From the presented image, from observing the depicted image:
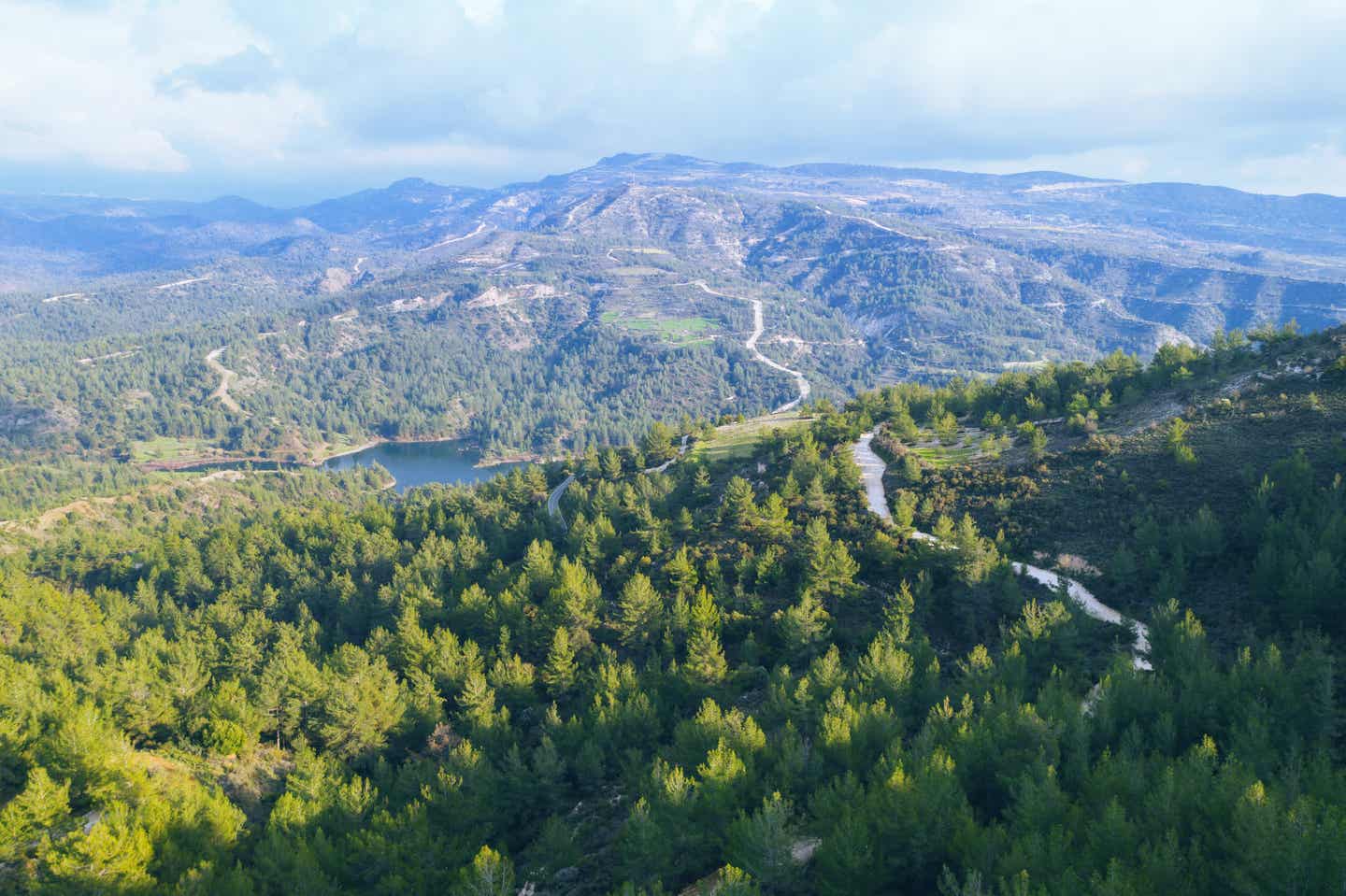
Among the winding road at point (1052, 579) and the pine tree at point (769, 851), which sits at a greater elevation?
the pine tree at point (769, 851)

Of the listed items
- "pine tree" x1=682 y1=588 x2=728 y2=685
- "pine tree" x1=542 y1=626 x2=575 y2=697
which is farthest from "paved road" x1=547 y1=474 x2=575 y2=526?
"pine tree" x1=682 y1=588 x2=728 y2=685

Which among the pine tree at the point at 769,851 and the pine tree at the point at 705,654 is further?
the pine tree at the point at 705,654

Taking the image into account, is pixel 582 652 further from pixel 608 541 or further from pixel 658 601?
pixel 608 541

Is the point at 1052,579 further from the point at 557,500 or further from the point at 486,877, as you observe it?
the point at 557,500

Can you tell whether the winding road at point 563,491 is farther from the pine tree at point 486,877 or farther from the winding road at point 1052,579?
the pine tree at point 486,877

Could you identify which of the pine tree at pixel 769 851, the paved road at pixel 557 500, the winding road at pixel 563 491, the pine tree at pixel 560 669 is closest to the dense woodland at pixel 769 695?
the pine tree at pixel 769 851

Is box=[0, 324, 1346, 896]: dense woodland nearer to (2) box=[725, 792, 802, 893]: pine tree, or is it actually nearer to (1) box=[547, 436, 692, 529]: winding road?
(2) box=[725, 792, 802, 893]: pine tree
